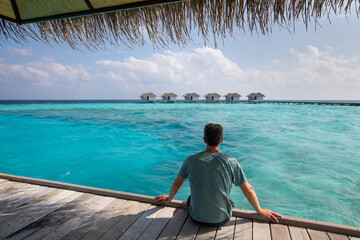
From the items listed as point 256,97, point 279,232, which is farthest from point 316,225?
point 256,97

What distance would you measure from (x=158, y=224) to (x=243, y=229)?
82 cm

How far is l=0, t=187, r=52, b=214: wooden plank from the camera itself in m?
2.13

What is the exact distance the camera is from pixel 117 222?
6.15 feet

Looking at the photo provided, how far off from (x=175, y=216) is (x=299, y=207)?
373 centimetres

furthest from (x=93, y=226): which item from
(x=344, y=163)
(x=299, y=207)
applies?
(x=344, y=163)

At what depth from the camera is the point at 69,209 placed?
211cm

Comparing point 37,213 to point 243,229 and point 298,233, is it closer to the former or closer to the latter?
point 243,229

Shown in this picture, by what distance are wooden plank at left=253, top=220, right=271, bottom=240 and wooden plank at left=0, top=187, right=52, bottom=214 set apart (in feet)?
8.54

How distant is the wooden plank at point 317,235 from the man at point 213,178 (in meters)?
0.57

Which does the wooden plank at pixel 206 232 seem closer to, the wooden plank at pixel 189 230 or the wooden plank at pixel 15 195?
the wooden plank at pixel 189 230

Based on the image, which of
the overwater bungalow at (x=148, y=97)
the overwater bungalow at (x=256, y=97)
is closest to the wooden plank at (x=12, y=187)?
the overwater bungalow at (x=148, y=97)

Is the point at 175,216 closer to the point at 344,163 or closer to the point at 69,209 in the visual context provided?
the point at 69,209

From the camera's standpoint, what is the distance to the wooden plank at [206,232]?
164cm

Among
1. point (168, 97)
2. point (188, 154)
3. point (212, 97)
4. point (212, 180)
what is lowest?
point (188, 154)
